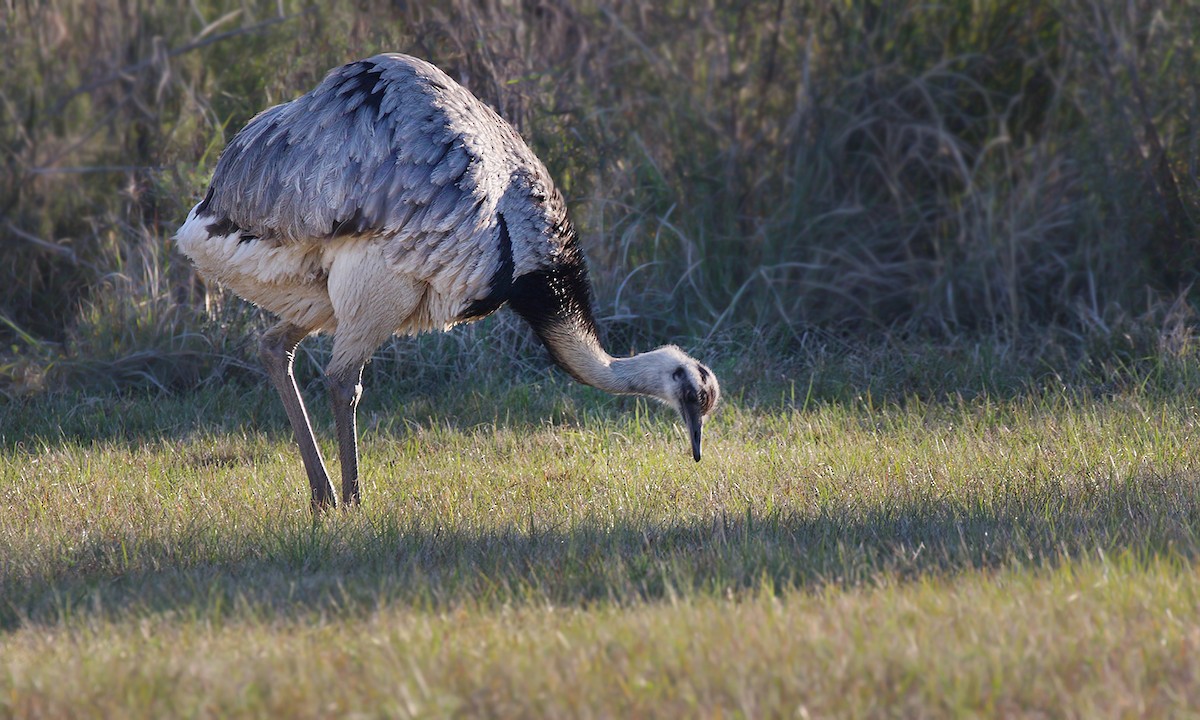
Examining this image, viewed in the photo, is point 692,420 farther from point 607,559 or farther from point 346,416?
point 607,559

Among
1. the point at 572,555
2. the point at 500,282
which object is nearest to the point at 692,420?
the point at 500,282

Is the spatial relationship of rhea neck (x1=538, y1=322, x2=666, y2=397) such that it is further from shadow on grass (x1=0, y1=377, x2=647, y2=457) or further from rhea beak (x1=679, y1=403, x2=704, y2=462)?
shadow on grass (x1=0, y1=377, x2=647, y2=457)

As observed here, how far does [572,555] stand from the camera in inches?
180

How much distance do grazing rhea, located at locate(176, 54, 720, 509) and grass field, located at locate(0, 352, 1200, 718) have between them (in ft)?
2.21

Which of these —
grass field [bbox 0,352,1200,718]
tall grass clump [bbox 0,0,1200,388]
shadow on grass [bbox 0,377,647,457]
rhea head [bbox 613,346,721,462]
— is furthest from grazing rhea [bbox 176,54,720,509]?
tall grass clump [bbox 0,0,1200,388]

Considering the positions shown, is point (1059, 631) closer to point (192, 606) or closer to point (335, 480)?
point (192, 606)

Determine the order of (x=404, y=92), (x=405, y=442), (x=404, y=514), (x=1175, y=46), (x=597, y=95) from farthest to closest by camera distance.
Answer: (x=597, y=95), (x=1175, y=46), (x=405, y=442), (x=404, y=92), (x=404, y=514)

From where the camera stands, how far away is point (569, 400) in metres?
7.30

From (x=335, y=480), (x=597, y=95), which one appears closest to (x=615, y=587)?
(x=335, y=480)

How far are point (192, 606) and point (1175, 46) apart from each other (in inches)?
259

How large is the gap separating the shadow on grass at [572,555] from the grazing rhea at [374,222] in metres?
0.81

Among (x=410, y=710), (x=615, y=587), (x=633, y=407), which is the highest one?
(x=410, y=710)

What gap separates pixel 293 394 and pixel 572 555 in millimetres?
1988

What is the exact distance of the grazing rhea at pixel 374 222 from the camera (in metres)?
5.54
